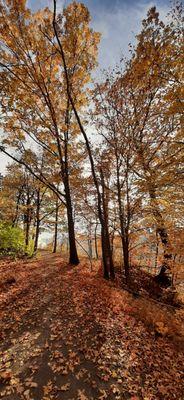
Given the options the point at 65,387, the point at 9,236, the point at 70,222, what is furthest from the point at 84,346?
the point at 9,236

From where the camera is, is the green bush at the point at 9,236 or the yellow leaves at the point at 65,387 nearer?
the yellow leaves at the point at 65,387

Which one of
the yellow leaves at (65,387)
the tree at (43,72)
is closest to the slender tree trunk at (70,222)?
the tree at (43,72)

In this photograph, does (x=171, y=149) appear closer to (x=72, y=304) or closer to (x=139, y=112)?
(x=139, y=112)

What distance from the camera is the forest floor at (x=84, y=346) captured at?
428cm

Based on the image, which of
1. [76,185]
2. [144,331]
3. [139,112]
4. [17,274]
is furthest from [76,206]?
[144,331]

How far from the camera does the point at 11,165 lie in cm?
2542

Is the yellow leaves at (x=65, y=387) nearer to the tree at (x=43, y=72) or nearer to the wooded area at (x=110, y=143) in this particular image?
the wooded area at (x=110, y=143)

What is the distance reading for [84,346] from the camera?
5508 millimetres

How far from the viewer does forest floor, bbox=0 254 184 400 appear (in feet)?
14.0

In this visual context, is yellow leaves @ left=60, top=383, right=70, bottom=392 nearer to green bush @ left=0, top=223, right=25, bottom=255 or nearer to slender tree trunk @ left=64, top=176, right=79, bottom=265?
slender tree trunk @ left=64, top=176, right=79, bottom=265

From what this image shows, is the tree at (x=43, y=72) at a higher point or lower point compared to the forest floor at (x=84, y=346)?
higher

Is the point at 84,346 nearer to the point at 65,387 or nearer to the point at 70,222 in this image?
the point at 65,387

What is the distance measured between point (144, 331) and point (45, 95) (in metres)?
12.1

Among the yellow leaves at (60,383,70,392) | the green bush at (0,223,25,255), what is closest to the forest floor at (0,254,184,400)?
the yellow leaves at (60,383,70,392)
